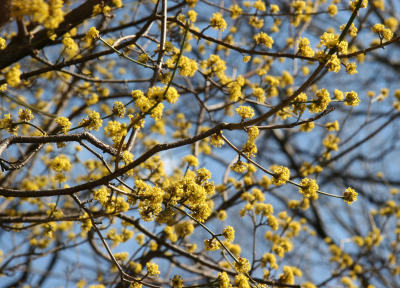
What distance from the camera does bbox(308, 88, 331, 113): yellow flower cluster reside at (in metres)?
2.78

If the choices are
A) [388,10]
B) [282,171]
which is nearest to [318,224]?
[388,10]

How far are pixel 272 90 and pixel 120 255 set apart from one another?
274 centimetres

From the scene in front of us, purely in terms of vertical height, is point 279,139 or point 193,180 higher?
point 279,139

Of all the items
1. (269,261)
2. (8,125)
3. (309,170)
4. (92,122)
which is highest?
(309,170)

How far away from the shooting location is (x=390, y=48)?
1035 cm

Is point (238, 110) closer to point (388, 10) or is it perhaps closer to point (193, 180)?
point (193, 180)

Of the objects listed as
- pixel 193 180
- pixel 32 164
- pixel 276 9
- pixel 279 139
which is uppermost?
pixel 279 139

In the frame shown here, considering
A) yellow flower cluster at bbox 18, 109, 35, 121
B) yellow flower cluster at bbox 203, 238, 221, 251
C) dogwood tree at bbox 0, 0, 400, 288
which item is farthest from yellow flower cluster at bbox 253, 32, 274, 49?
yellow flower cluster at bbox 18, 109, 35, 121

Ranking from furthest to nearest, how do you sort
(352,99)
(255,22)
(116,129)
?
(255,22)
(352,99)
(116,129)

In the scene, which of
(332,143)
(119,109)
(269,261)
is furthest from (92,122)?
(332,143)

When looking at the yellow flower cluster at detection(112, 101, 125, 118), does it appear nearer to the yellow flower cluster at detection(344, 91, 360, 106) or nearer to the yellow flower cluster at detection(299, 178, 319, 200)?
the yellow flower cluster at detection(299, 178, 319, 200)

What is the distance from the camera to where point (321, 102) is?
279 cm

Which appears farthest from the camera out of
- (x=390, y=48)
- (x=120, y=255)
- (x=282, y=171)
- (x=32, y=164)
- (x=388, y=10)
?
(x=390, y=48)

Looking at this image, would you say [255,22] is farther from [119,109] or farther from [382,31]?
[119,109]
